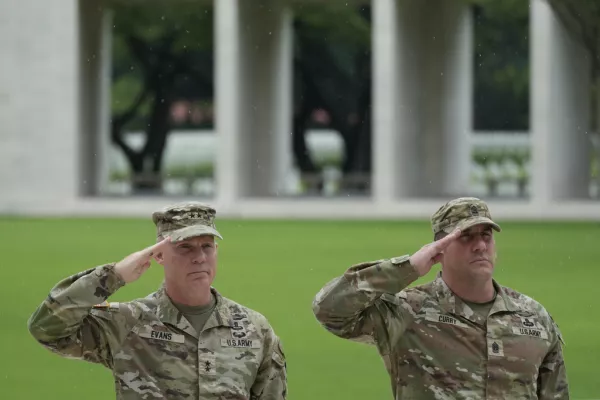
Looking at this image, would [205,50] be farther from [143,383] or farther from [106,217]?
[143,383]

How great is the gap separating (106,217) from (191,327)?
29.7 meters

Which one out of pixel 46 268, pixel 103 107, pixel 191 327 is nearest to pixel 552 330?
pixel 191 327

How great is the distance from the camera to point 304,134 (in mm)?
45938

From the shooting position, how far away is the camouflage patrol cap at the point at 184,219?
502 cm

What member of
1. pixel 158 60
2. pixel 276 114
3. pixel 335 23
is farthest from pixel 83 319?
pixel 158 60

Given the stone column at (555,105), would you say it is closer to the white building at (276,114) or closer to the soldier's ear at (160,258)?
the white building at (276,114)

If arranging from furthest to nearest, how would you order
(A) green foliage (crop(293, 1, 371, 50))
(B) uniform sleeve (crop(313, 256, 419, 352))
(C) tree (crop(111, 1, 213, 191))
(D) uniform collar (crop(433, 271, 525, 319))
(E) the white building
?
1. (C) tree (crop(111, 1, 213, 191))
2. (A) green foliage (crop(293, 1, 371, 50))
3. (E) the white building
4. (D) uniform collar (crop(433, 271, 525, 319))
5. (B) uniform sleeve (crop(313, 256, 419, 352))

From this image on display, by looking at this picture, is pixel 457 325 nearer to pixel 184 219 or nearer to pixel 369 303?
pixel 369 303

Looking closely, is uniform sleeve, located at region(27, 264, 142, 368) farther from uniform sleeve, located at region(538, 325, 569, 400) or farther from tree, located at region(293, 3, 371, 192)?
tree, located at region(293, 3, 371, 192)

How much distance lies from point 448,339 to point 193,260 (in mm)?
1029

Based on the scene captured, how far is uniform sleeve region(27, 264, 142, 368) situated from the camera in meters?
4.92

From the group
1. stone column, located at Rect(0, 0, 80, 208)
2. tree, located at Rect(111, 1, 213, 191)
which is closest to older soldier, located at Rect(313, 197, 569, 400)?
stone column, located at Rect(0, 0, 80, 208)

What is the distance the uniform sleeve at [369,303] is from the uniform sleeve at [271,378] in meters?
0.22

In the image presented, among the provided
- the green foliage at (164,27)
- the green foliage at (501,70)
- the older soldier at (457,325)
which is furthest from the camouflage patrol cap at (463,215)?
the green foliage at (501,70)
